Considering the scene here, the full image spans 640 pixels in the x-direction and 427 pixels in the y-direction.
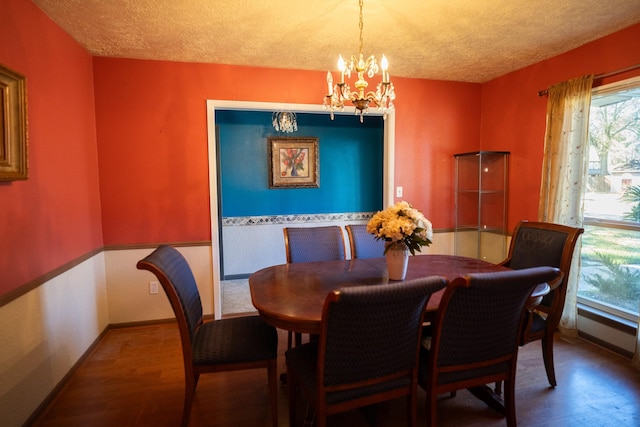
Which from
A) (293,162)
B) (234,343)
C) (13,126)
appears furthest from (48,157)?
(293,162)

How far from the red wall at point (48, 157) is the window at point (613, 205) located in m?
3.85

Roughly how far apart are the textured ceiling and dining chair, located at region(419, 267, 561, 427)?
5.58 feet

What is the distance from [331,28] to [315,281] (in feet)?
5.74

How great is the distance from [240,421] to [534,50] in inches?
137

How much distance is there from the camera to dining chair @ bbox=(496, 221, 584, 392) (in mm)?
2125

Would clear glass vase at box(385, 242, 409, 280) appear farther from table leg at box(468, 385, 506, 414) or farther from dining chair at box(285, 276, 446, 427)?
table leg at box(468, 385, 506, 414)

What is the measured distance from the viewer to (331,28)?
2.47 meters

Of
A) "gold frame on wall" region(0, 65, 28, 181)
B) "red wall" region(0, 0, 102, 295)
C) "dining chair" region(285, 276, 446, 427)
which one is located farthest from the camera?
"red wall" region(0, 0, 102, 295)

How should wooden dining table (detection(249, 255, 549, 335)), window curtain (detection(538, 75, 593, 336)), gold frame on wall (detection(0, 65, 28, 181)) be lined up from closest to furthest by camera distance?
1. wooden dining table (detection(249, 255, 549, 335))
2. gold frame on wall (detection(0, 65, 28, 181))
3. window curtain (detection(538, 75, 593, 336))

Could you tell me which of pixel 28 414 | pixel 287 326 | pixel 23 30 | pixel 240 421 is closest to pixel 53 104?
pixel 23 30

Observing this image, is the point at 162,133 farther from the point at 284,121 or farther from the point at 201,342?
the point at 201,342

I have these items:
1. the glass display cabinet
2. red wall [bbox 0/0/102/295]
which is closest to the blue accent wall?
the glass display cabinet

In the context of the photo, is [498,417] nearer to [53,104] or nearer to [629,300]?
[629,300]

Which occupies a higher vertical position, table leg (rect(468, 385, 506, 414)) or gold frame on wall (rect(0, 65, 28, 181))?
gold frame on wall (rect(0, 65, 28, 181))
